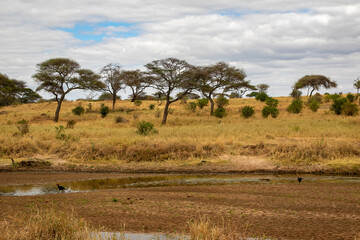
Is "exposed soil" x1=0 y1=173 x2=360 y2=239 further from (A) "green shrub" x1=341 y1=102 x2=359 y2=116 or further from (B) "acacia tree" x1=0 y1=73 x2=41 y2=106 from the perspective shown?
(B) "acacia tree" x1=0 y1=73 x2=41 y2=106

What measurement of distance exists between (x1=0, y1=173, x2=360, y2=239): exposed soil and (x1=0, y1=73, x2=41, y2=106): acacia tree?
45976 millimetres

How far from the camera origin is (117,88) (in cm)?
5403

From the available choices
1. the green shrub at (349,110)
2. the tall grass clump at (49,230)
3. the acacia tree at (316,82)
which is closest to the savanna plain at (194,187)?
the tall grass clump at (49,230)

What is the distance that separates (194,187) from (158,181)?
2467 mm

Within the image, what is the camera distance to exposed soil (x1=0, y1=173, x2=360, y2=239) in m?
9.20

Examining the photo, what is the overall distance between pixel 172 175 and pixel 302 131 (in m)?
11.2

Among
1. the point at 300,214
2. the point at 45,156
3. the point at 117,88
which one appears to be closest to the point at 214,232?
the point at 300,214

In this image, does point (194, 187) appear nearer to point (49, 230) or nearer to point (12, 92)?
point (49, 230)

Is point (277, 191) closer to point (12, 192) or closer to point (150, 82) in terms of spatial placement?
point (12, 192)

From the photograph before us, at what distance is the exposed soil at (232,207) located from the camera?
9195mm

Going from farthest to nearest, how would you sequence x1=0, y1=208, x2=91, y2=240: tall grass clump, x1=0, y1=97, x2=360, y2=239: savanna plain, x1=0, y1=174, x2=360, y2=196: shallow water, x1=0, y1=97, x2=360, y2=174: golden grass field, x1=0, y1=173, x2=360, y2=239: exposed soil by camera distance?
x1=0, y1=97, x2=360, y2=174: golden grass field, x1=0, y1=174, x2=360, y2=196: shallow water, x1=0, y1=173, x2=360, y2=239: exposed soil, x1=0, y1=97, x2=360, y2=239: savanna plain, x1=0, y1=208, x2=91, y2=240: tall grass clump

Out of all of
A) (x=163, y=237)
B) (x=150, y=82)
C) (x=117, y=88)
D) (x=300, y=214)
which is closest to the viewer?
(x=163, y=237)

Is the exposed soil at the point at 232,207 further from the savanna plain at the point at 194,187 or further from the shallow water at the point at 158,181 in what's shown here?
the shallow water at the point at 158,181

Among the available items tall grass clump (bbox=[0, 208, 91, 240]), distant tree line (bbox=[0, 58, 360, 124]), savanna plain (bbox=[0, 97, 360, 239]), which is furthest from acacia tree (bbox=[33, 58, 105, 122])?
tall grass clump (bbox=[0, 208, 91, 240])
